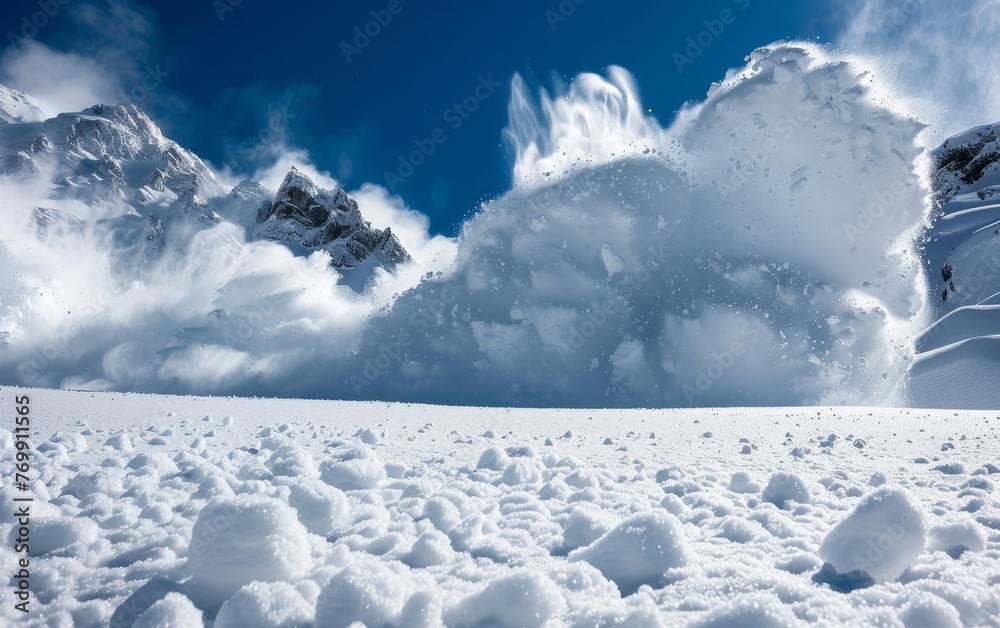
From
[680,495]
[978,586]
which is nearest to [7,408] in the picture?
[680,495]

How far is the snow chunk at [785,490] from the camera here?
339 centimetres

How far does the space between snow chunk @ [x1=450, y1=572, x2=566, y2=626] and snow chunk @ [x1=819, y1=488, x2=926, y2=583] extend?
54.8 inches

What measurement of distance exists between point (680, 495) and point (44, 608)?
3.57 m

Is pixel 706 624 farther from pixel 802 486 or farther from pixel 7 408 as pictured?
pixel 7 408

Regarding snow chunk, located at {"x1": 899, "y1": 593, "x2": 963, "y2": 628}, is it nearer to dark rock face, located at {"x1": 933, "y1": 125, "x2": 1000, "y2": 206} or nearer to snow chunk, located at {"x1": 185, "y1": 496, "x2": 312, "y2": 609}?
snow chunk, located at {"x1": 185, "y1": 496, "x2": 312, "y2": 609}

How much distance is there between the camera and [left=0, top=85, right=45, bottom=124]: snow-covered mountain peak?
128000 millimetres

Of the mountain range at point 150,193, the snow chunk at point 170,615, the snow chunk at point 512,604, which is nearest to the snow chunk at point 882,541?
the snow chunk at point 512,604

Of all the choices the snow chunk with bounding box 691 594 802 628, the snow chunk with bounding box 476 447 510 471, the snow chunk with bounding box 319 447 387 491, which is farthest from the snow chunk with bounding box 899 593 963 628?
the snow chunk with bounding box 319 447 387 491

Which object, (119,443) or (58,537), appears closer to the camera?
(58,537)

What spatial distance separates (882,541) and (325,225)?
13366 centimetres

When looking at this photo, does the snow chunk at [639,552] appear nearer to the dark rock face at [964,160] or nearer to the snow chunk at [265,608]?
the snow chunk at [265,608]

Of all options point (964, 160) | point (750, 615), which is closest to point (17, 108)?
point (750, 615)

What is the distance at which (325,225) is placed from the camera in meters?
125

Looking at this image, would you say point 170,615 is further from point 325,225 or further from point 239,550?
point 325,225
